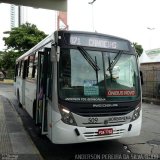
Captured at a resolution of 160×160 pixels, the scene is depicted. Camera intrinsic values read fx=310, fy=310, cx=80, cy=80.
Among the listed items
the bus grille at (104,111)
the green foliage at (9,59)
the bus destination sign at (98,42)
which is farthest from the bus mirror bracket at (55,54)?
the green foliage at (9,59)

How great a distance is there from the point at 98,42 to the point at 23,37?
32.6 meters

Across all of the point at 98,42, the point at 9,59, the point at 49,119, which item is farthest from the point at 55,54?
the point at 9,59

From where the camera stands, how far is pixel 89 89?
6840mm

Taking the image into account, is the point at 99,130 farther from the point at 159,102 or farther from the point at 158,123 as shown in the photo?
the point at 159,102

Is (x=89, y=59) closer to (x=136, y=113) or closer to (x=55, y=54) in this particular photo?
(x=55, y=54)

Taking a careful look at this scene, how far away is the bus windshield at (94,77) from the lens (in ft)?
22.2

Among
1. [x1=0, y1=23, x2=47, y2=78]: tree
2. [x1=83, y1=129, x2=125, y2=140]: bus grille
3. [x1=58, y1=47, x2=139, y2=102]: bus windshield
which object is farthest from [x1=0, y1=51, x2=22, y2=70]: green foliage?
[x1=83, y1=129, x2=125, y2=140]: bus grille

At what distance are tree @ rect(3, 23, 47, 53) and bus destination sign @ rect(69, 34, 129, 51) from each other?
31310mm

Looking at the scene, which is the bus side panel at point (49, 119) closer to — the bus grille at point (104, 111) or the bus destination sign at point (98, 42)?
the bus grille at point (104, 111)

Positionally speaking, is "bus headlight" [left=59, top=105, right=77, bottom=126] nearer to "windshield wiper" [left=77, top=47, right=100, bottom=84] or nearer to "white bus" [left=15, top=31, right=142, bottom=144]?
"white bus" [left=15, top=31, right=142, bottom=144]

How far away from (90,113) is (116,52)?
1666mm

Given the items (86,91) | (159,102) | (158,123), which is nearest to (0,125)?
(86,91)

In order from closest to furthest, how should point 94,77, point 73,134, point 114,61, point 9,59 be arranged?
point 73,134 → point 94,77 → point 114,61 → point 9,59

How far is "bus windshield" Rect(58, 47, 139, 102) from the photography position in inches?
267
